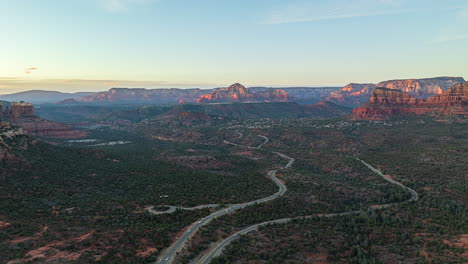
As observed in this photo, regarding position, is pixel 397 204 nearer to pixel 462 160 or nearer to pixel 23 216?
pixel 462 160

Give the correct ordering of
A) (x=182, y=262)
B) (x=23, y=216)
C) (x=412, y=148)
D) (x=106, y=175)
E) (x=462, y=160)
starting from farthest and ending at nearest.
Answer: (x=412, y=148), (x=462, y=160), (x=106, y=175), (x=23, y=216), (x=182, y=262)

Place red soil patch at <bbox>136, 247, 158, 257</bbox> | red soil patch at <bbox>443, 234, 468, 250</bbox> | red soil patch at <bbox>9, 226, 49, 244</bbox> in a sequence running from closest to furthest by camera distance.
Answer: red soil patch at <bbox>136, 247, 158, 257</bbox> → red soil patch at <bbox>9, 226, 49, 244</bbox> → red soil patch at <bbox>443, 234, 468, 250</bbox>

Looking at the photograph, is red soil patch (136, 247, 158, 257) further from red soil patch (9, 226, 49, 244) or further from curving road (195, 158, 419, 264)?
red soil patch (9, 226, 49, 244)

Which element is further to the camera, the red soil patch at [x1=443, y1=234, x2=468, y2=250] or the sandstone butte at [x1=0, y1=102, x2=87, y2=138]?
the sandstone butte at [x1=0, y1=102, x2=87, y2=138]

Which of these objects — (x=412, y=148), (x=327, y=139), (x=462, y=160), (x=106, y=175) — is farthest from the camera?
(x=327, y=139)

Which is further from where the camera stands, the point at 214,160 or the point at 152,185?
the point at 214,160

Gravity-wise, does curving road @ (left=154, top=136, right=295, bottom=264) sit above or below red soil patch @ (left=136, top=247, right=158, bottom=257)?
below

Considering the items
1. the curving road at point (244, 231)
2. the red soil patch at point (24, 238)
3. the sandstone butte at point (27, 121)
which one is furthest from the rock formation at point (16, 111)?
the curving road at point (244, 231)

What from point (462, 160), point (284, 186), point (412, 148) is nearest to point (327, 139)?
point (412, 148)

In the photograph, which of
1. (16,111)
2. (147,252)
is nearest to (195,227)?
(147,252)

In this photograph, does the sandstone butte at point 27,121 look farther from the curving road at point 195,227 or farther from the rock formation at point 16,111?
the curving road at point 195,227

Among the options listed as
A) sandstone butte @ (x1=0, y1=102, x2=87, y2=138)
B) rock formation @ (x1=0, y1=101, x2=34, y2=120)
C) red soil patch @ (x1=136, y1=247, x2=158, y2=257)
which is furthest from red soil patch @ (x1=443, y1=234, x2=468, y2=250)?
rock formation @ (x1=0, y1=101, x2=34, y2=120)
